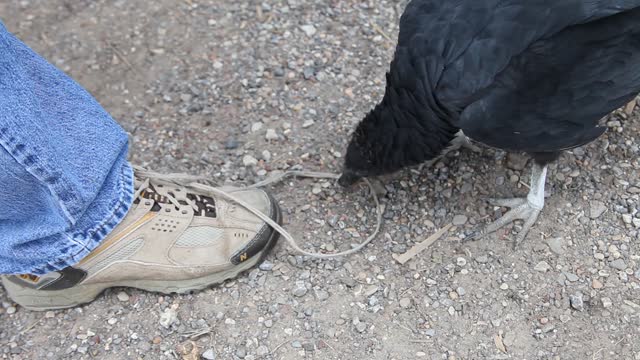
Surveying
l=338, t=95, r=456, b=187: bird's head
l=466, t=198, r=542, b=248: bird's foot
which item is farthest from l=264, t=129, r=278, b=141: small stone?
l=466, t=198, r=542, b=248: bird's foot

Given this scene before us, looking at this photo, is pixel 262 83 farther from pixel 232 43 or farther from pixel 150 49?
pixel 150 49

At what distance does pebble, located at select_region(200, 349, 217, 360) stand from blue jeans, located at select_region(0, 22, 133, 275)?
65cm

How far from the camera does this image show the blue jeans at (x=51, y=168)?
217 centimetres

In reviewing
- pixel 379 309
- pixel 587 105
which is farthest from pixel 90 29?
pixel 587 105

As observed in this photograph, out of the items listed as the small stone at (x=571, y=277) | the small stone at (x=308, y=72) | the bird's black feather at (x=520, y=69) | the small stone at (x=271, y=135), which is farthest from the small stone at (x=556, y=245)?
the small stone at (x=308, y=72)

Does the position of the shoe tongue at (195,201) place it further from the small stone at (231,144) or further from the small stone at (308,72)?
the small stone at (308,72)

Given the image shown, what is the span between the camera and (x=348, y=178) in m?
3.20

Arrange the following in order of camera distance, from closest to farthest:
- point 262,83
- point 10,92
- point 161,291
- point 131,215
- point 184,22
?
1. point 10,92
2. point 131,215
3. point 161,291
4. point 262,83
5. point 184,22

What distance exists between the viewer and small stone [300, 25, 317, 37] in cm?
400

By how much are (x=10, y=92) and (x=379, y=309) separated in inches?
66.2

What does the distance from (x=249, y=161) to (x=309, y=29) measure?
40.4 inches

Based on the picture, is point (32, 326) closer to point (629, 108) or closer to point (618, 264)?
point (618, 264)

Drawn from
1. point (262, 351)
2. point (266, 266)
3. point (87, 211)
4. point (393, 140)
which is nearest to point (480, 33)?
point (393, 140)

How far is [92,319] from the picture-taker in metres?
2.94
